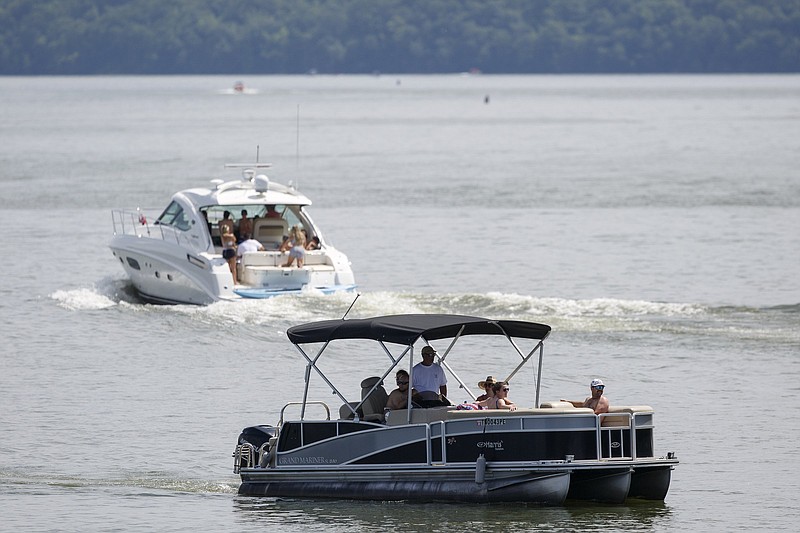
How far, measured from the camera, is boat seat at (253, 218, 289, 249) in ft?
113

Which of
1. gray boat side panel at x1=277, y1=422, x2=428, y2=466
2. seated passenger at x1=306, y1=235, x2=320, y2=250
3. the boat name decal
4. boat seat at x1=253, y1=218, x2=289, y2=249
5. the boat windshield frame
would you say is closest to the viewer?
gray boat side panel at x1=277, y1=422, x2=428, y2=466

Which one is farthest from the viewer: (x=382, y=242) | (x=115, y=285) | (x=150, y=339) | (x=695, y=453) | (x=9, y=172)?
(x=9, y=172)

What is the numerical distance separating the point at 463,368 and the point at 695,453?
6.57m

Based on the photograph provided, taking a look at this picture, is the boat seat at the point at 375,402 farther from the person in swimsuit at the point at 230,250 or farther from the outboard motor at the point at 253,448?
the person in swimsuit at the point at 230,250

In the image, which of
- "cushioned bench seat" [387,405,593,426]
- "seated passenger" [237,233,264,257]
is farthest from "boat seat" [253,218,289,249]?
"cushioned bench seat" [387,405,593,426]

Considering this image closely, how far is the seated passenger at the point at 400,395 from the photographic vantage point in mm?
18984

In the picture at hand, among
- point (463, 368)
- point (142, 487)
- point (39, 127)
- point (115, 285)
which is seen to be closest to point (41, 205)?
point (115, 285)

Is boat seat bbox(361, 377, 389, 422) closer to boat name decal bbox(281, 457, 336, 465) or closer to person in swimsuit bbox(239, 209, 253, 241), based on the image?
boat name decal bbox(281, 457, 336, 465)

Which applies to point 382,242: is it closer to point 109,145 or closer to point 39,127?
point 109,145

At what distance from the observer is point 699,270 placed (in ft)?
132

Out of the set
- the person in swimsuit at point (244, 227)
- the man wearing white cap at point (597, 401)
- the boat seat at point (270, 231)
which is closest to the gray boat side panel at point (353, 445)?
the man wearing white cap at point (597, 401)

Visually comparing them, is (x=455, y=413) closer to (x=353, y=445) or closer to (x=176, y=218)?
(x=353, y=445)

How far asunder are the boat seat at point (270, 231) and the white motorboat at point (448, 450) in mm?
14908

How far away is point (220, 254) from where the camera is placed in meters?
33.2
